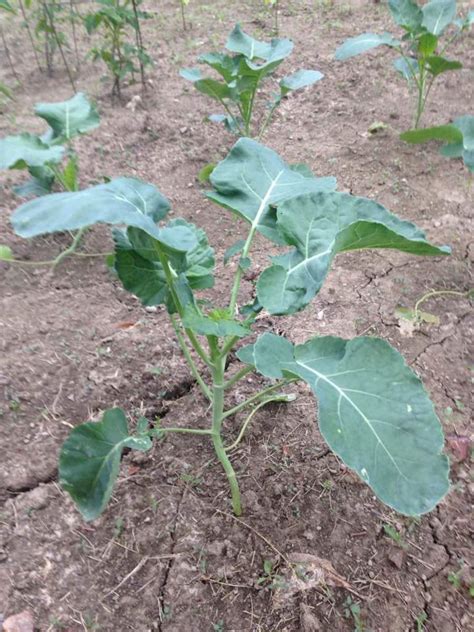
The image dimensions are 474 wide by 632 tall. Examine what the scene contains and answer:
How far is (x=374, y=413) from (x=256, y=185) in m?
0.74

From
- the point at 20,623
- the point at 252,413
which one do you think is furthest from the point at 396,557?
the point at 20,623

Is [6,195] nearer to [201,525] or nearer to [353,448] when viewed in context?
[201,525]

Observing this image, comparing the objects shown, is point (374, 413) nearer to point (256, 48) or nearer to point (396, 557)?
point (396, 557)

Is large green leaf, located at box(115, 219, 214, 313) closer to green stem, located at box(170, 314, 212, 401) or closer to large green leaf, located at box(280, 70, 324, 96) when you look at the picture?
green stem, located at box(170, 314, 212, 401)

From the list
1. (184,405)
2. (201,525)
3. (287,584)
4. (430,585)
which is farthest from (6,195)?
(430,585)

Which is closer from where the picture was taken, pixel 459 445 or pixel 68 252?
pixel 459 445

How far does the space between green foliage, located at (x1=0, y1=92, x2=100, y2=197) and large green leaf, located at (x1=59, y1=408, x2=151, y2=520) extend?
1033 millimetres

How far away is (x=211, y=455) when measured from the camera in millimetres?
1664

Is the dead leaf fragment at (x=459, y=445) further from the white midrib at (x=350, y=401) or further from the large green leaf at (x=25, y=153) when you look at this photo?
the large green leaf at (x=25, y=153)

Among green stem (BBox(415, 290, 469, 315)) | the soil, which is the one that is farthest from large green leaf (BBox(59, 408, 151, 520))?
green stem (BBox(415, 290, 469, 315))

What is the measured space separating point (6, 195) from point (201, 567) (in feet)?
6.42

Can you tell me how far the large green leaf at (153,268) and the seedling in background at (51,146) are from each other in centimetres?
75

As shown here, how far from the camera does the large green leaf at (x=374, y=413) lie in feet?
3.15

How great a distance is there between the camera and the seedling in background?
1874mm
